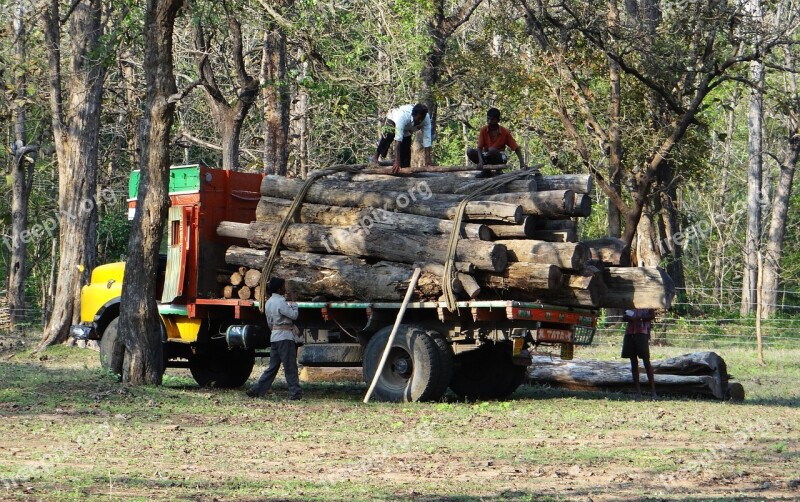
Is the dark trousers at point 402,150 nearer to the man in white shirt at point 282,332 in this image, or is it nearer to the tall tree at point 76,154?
the man in white shirt at point 282,332

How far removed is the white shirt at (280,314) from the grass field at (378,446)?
0.84 meters

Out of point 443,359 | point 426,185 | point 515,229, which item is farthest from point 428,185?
point 443,359

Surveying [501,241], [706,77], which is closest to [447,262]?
[501,241]

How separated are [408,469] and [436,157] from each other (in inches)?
1050

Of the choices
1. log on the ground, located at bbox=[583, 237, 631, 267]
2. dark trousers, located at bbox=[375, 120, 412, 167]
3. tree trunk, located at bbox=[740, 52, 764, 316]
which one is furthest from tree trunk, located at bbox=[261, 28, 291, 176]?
tree trunk, located at bbox=[740, 52, 764, 316]

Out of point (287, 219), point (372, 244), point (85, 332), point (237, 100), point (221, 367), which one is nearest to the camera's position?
point (372, 244)

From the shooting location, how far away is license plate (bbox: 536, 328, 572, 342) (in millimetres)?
14945

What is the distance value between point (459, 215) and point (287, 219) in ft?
9.06

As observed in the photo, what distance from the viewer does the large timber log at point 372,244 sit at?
48.6 ft

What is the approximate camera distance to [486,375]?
1670cm

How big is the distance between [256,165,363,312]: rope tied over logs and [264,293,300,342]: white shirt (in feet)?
2.39

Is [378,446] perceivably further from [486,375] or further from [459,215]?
[486,375]

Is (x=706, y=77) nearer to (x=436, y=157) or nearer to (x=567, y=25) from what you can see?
(x=567, y=25)

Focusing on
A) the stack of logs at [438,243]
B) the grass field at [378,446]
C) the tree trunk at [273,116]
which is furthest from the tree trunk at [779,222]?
the stack of logs at [438,243]
